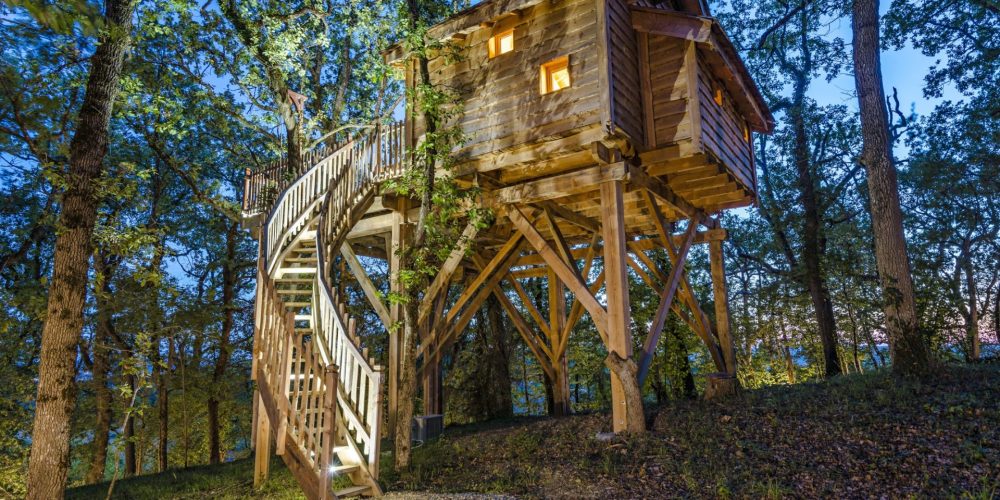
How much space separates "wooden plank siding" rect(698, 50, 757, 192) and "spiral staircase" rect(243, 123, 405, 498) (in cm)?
560

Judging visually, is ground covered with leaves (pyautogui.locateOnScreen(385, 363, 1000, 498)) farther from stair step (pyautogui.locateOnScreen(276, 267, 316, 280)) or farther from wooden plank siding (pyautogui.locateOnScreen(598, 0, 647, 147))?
wooden plank siding (pyautogui.locateOnScreen(598, 0, 647, 147))

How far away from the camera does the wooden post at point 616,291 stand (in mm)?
8250

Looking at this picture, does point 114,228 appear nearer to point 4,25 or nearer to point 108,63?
point 108,63

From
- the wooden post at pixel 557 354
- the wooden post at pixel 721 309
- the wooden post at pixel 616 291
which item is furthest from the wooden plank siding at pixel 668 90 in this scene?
the wooden post at pixel 557 354

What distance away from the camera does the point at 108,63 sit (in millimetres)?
6961

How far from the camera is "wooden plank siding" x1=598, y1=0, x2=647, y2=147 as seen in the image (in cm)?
886

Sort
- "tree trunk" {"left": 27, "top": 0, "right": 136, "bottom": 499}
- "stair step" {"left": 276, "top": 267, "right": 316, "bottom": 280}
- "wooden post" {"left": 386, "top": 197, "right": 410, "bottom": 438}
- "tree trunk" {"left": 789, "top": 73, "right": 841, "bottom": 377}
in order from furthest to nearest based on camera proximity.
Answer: "tree trunk" {"left": 789, "top": 73, "right": 841, "bottom": 377} → "stair step" {"left": 276, "top": 267, "right": 316, "bottom": 280} → "wooden post" {"left": 386, "top": 197, "right": 410, "bottom": 438} → "tree trunk" {"left": 27, "top": 0, "right": 136, "bottom": 499}

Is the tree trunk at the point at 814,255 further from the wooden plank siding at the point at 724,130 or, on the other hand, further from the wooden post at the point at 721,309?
the wooden post at the point at 721,309

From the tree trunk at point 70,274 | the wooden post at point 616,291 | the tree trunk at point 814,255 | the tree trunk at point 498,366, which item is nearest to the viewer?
the tree trunk at point 70,274

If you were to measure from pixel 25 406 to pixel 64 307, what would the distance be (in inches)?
357

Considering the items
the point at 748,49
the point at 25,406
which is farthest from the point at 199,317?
the point at 748,49

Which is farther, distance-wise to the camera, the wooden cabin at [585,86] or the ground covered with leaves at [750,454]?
the wooden cabin at [585,86]

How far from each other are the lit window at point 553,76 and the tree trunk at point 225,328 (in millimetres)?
12994

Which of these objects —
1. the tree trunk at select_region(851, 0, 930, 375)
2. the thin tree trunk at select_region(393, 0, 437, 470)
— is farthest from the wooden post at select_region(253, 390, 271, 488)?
the tree trunk at select_region(851, 0, 930, 375)
